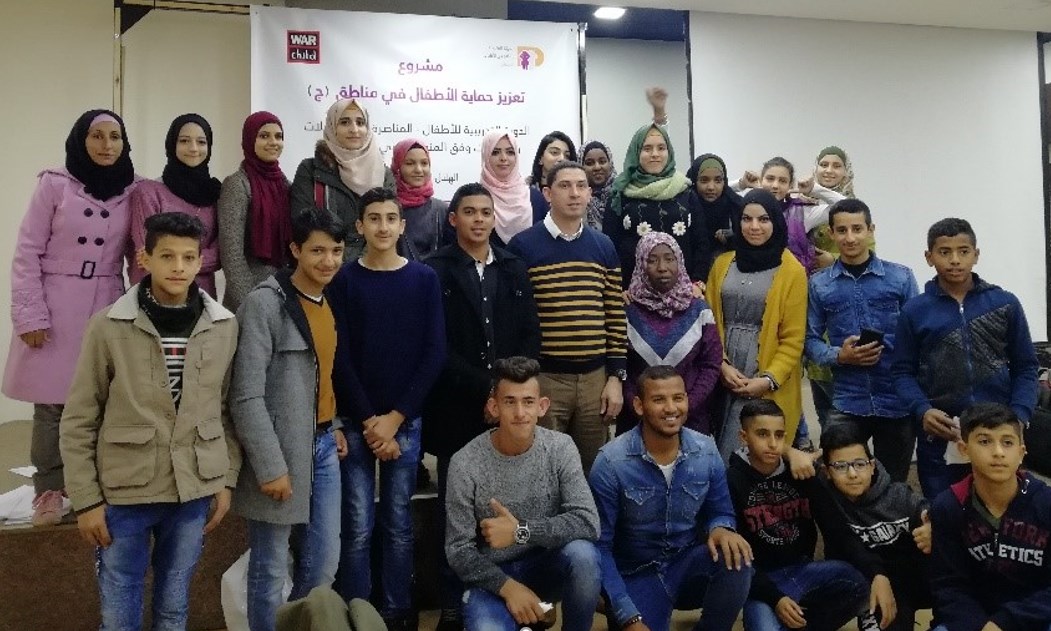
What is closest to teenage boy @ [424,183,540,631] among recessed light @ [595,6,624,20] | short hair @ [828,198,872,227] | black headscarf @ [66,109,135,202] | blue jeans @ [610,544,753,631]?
blue jeans @ [610,544,753,631]

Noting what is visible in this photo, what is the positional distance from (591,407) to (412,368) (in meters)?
0.63

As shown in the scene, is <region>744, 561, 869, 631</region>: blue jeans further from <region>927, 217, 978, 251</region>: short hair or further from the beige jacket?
the beige jacket

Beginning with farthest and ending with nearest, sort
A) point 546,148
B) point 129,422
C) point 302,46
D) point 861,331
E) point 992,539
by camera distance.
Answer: point 302,46 < point 546,148 < point 861,331 < point 992,539 < point 129,422

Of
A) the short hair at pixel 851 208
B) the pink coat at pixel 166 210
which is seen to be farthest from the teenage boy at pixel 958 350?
the pink coat at pixel 166 210

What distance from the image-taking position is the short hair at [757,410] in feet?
8.10

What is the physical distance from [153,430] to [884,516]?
2.02 metres

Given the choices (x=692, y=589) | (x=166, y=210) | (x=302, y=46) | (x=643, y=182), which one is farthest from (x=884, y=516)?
(x=302, y=46)

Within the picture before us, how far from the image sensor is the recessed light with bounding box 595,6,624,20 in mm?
4716

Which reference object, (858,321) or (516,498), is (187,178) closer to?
(516,498)

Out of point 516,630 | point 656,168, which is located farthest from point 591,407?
point 656,168

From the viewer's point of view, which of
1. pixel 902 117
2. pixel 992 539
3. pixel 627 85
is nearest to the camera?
pixel 992 539

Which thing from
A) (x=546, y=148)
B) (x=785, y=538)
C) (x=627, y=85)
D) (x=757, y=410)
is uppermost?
(x=627, y=85)

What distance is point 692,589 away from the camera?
2.38 meters

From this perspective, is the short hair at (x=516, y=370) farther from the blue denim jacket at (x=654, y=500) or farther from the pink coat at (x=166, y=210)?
the pink coat at (x=166, y=210)
